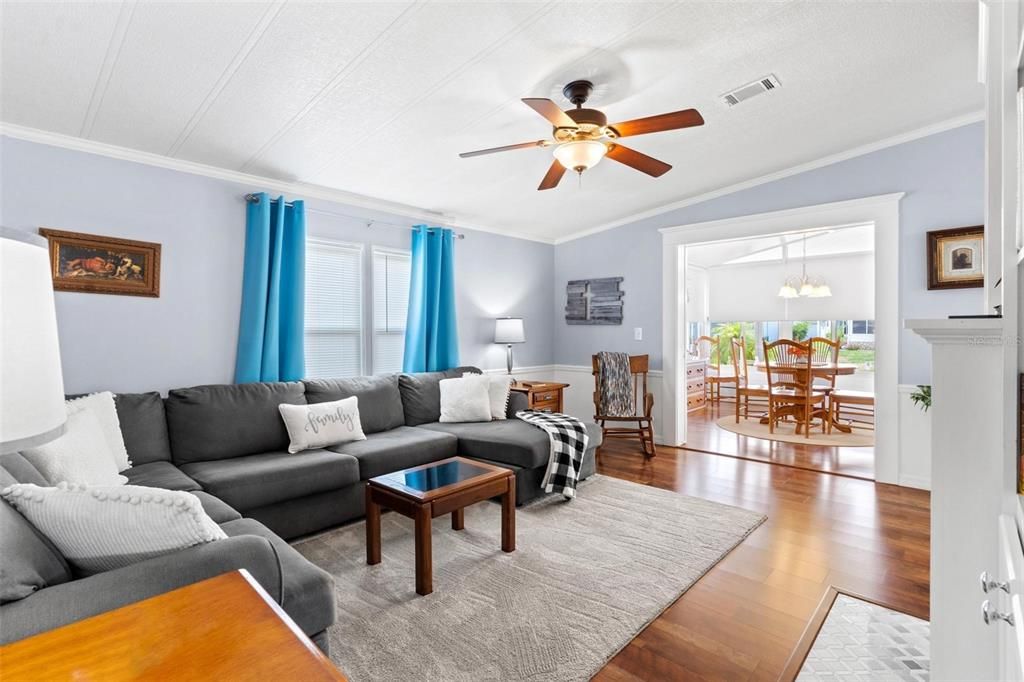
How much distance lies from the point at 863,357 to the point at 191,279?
783 cm

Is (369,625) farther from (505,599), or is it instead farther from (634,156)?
(634,156)

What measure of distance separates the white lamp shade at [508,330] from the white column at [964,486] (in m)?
3.90

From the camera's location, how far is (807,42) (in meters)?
2.62

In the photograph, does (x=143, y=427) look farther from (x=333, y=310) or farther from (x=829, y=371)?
(x=829, y=371)

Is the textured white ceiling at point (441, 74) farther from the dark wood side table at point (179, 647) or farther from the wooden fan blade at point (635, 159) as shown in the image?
the dark wood side table at point (179, 647)

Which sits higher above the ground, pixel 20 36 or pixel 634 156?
pixel 20 36

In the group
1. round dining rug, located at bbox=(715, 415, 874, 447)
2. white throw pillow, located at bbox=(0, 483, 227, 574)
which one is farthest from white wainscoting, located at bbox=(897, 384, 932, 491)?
white throw pillow, located at bbox=(0, 483, 227, 574)

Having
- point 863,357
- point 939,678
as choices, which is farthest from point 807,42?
point 863,357

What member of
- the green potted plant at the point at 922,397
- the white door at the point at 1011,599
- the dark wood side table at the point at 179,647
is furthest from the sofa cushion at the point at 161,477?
the green potted plant at the point at 922,397

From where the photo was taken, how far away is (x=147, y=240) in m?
Answer: 3.30

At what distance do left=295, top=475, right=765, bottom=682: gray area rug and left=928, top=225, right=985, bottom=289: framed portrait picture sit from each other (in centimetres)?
226

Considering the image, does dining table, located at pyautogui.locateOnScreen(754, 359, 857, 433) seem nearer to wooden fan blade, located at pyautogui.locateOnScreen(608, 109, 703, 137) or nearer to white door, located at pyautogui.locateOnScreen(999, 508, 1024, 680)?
wooden fan blade, located at pyautogui.locateOnScreen(608, 109, 703, 137)

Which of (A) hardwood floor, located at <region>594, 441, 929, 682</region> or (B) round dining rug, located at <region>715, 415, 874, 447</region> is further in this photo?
(B) round dining rug, located at <region>715, 415, 874, 447</region>

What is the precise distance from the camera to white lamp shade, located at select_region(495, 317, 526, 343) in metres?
5.18
